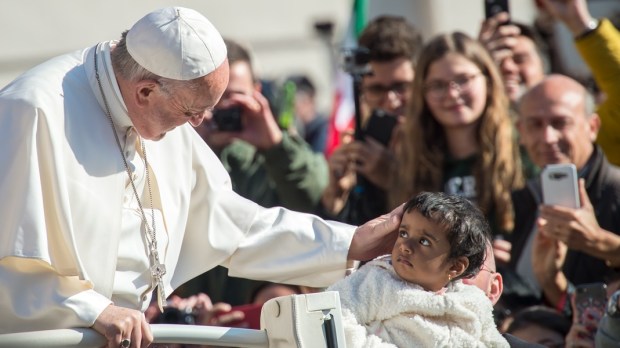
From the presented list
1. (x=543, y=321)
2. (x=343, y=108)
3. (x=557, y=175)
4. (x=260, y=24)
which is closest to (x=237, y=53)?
(x=343, y=108)

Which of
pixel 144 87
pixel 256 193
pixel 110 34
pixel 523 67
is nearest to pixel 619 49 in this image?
pixel 523 67

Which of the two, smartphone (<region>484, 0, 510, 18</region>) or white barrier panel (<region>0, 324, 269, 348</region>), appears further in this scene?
smartphone (<region>484, 0, 510, 18</region>)

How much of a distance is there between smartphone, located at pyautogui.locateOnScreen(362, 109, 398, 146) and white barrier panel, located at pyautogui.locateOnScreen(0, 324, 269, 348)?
283 cm

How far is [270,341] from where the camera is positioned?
12.9 ft

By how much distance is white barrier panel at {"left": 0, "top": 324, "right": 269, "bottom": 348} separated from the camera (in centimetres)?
361

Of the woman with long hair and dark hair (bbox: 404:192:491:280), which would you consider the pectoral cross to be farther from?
the woman with long hair

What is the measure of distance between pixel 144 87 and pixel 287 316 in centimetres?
94

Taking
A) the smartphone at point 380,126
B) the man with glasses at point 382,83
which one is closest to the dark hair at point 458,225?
the man with glasses at point 382,83

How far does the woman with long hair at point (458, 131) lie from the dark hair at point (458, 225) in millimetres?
1814

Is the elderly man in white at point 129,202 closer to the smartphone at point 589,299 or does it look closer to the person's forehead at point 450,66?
the smartphone at point 589,299

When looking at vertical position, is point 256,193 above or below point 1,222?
below

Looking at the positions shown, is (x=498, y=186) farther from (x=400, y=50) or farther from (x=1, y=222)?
(x=1, y=222)

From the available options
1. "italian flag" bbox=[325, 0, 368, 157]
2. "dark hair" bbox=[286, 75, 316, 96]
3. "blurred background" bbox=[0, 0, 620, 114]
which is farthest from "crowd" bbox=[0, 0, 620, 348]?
"blurred background" bbox=[0, 0, 620, 114]

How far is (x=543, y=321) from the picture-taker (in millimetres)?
5391
